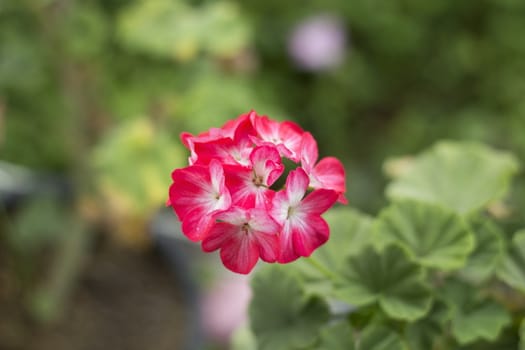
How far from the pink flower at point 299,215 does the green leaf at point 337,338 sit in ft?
0.37

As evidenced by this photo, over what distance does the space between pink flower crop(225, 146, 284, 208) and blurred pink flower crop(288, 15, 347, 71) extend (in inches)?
47.9

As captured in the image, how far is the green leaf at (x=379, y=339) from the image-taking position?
20.5 inches

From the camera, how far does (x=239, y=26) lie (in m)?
1.09

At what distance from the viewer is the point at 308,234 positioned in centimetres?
45

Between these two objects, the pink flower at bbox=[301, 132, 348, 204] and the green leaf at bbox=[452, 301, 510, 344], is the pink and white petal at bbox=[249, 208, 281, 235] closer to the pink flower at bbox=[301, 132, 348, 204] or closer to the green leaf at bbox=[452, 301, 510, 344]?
the pink flower at bbox=[301, 132, 348, 204]

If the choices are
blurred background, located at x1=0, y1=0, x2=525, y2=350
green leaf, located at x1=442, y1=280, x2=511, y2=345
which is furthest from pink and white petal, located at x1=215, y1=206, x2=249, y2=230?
blurred background, located at x1=0, y1=0, x2=525, y2=350

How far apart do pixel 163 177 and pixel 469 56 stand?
99 centimetres

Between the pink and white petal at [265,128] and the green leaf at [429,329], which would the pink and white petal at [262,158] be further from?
the green leaf at [429,329]

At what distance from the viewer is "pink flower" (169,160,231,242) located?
1.47 feet

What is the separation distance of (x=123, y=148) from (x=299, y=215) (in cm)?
60

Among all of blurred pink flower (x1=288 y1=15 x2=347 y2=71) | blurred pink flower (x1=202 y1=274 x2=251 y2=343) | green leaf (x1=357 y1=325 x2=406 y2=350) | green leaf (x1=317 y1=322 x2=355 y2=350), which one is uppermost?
blurred pink flower (x1=288 y1=15 x2=347 y2=71)

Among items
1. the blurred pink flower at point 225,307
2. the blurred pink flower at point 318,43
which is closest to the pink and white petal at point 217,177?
the blurred pink flower at point 225,307

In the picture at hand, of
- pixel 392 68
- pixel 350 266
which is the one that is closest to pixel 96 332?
pixel 350 266

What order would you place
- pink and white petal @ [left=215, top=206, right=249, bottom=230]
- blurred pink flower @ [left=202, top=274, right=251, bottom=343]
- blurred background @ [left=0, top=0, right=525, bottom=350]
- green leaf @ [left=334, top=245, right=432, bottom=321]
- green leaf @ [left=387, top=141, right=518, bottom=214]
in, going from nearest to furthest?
1. pink and white petal @ [left=215, top=206, right=249, bottom=230]
2. green leaf @ [left=334, top=245, right=432, bottom=321]
3. green leaf @ [left=387, top=141, right=518, bottom=214]
4. blurred background @ [left=0, top=0, right=525, bottom=350]
5. blurred pink flower @ [left=202, top=274, right=251, bottom=343]
